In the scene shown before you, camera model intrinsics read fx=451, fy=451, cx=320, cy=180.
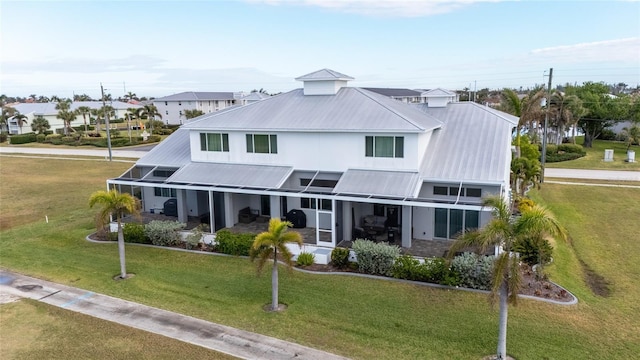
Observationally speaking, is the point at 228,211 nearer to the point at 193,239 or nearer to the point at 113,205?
the point at 193,239

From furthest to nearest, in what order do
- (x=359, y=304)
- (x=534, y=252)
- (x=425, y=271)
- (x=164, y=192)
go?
(x=164, y=192) → (x=534, y=252) → (x=425, y=271) → (x=359, y=304)

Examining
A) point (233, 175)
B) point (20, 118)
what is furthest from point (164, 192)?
point (20, 118)

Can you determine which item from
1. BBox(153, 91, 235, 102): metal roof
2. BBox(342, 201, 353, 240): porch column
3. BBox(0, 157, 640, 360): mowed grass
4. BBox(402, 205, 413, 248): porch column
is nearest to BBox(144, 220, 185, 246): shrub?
BBox(0, 157, 640, 360): mowed grass

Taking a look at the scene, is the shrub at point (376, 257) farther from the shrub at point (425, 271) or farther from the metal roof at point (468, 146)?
the metal roof at point (468, 146)

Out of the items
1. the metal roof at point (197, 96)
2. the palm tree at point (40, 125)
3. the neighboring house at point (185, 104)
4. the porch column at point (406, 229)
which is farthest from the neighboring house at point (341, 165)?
the palm tree at point (40, 125)

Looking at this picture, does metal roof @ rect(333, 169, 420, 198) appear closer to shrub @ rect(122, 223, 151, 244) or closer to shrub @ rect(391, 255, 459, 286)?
shrub @ rect(391, 255, 459, 286)

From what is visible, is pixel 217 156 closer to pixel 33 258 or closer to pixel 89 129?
pixel 33 258
